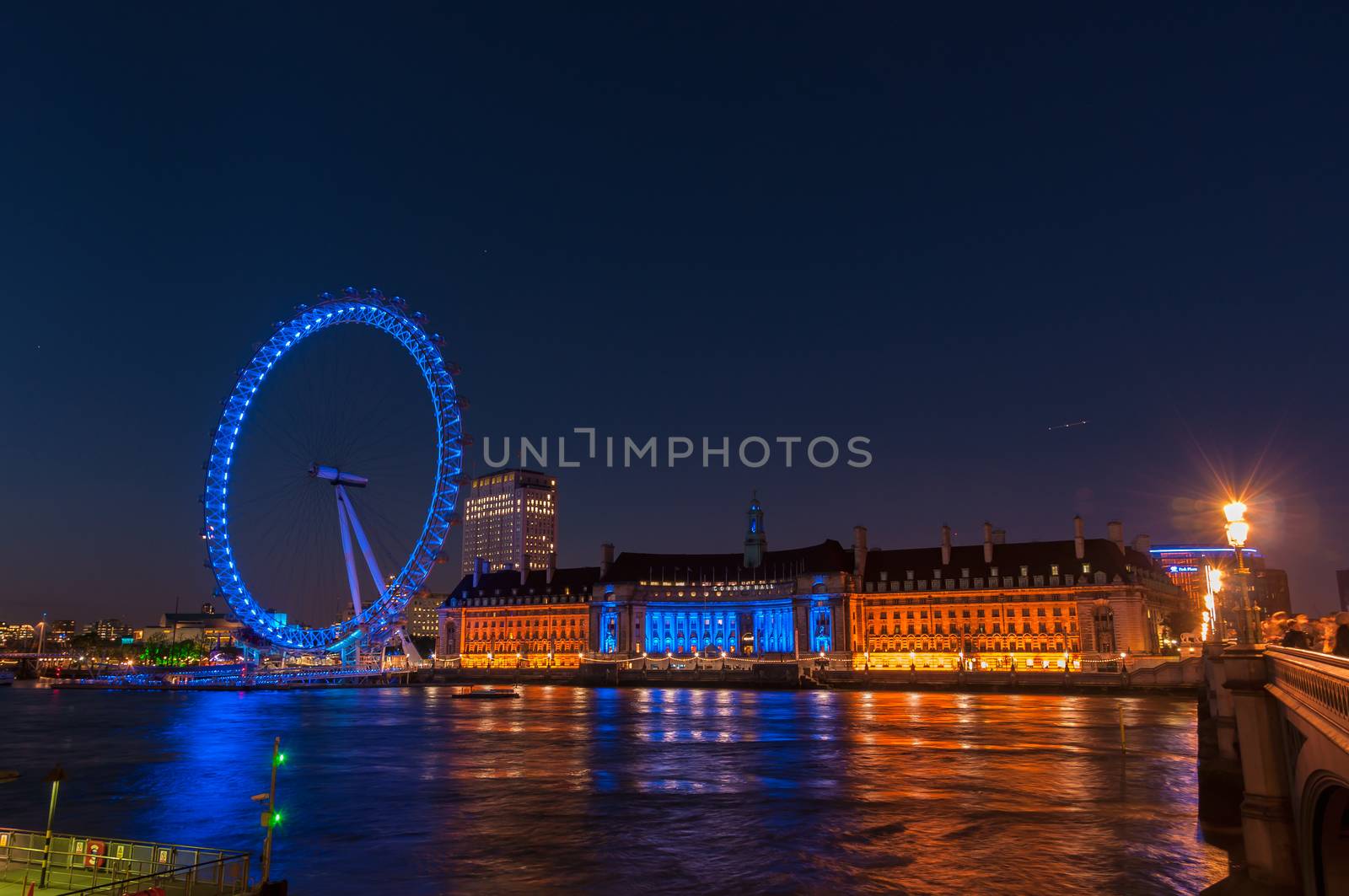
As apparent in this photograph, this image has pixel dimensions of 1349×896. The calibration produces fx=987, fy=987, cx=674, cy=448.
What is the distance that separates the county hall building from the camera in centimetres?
15250

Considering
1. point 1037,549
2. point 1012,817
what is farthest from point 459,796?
point 1037,549

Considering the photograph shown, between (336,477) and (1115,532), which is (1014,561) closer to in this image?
(1115,532)

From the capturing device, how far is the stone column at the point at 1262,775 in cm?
2283

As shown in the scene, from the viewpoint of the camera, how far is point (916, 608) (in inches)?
6634

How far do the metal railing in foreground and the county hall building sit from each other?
482 feet

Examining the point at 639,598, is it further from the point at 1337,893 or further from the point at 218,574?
the point at 1337,893

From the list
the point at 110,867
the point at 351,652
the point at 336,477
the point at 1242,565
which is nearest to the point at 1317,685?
the point at 1242,565

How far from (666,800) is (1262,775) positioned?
27097 millimetres

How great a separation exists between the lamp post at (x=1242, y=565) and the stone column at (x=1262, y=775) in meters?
0.58

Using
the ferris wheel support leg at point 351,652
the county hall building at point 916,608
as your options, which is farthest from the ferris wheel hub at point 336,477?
the county hall building at point 916,608

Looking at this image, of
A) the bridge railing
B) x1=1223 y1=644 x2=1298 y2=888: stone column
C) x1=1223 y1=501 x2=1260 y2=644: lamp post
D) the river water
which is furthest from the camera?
the river water

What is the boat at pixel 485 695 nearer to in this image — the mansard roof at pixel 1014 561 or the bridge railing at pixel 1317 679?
the mansard roof at pixel 1014 561

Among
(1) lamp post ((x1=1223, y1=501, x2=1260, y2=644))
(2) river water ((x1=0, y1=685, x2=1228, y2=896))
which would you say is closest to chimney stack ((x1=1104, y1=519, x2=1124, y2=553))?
(2) river water ((x1=0, y1=685, x2=1228, y2=896))

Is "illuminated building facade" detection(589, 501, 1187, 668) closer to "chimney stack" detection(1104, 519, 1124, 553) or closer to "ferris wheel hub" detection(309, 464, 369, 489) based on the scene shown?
"chimney stack" detection(1104, 519, 1124, 553)
